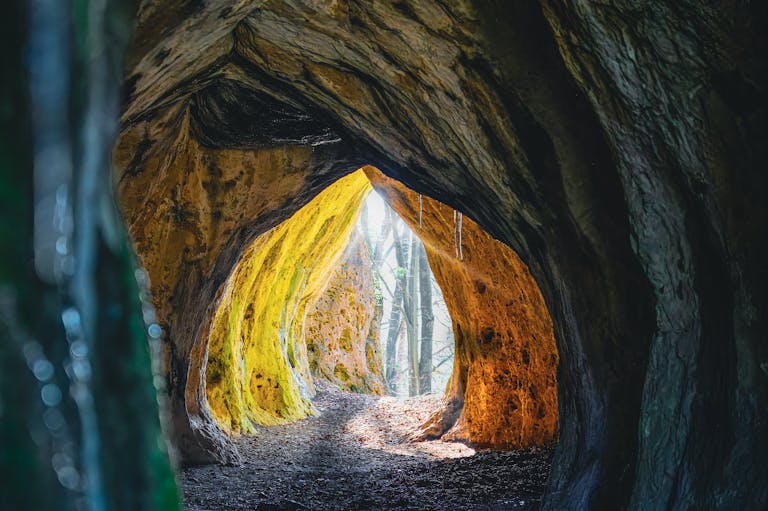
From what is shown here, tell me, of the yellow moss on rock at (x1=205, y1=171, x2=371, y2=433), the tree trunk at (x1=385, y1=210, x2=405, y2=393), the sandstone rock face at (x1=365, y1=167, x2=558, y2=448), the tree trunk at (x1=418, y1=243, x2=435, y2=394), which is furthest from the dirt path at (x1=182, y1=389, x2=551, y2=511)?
the tree trunk at (x1=385, y1=210, x2=405, y2=393)

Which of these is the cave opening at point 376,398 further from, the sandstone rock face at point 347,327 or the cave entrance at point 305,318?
the sandstone rock face at point 347,327

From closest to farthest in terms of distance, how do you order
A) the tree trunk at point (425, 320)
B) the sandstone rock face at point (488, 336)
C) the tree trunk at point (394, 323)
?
the sandstone rock face at point (488, 336) < the tree trunk at point (425, 320) < the tree trunk at point (394, 323)

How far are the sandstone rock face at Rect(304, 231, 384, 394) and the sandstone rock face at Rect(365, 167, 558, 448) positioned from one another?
9931 mm

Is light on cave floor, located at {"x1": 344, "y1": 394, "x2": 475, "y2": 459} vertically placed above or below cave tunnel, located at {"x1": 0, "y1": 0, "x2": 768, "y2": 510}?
below

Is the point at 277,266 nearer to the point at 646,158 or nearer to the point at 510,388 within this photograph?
the point at 510,388

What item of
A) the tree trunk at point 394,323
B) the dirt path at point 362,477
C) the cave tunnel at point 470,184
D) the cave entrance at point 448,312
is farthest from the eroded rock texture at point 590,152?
the tree trunk at point 394,323

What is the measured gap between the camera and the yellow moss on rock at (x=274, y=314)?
35.3ft

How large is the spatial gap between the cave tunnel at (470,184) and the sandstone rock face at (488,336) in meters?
1.82

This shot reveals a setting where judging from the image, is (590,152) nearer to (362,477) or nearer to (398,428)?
(362,477)

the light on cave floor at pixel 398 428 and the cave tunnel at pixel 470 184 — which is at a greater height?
the cave tunnel at pixel 470 184

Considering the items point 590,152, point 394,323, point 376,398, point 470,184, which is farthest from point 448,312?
point 394,323

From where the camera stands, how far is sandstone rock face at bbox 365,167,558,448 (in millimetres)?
8547

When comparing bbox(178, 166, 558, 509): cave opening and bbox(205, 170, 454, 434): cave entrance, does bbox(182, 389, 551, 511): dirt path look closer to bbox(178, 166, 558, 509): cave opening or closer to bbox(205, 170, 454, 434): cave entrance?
bbox(178, 166, 558, 509): cave opening

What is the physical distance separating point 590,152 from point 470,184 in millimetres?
1233
